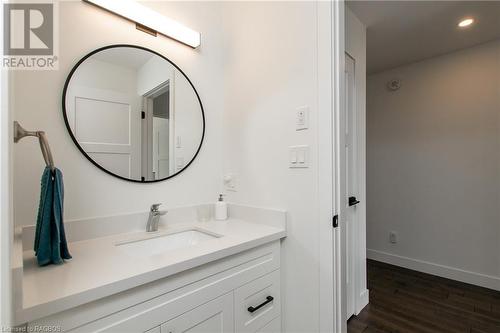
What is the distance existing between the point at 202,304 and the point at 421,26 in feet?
8.31

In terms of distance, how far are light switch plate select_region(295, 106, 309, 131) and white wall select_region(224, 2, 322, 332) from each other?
2cm

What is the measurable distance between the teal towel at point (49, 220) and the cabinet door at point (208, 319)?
47 cm

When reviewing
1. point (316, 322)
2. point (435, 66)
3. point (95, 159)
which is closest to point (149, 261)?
point (95, 159)

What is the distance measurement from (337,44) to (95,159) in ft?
4.35

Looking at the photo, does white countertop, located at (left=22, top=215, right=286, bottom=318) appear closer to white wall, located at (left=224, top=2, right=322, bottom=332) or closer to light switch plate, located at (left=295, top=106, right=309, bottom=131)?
white wall, located at (left=224, top=2, right=322, bottom=332)

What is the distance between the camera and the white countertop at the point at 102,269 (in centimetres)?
63

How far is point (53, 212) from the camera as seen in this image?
0.80m

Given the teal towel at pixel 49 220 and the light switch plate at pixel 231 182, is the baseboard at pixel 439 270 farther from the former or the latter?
the teal towel at pixel 49 220

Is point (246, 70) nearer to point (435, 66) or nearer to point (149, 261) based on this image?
point (149, 261)

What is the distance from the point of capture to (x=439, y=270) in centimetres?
242

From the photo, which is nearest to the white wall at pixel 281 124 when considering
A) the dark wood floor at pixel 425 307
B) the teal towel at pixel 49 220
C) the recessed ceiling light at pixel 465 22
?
the dark wood floor at pixel 425 307

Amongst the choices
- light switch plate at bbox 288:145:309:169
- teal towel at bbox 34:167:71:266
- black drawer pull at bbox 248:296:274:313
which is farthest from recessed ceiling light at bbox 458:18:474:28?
teal towel at bbox 34:167:71:266

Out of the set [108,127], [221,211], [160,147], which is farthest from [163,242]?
[108,127]

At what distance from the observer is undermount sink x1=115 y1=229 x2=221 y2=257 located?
45.1 inches
